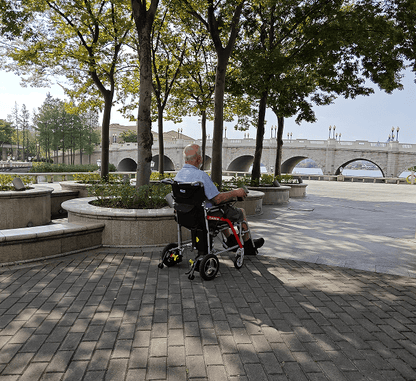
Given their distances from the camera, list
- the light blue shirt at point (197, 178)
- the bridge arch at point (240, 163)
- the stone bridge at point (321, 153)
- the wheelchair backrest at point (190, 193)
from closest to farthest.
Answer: the wheelchair backrest at point (190, 193)
the light blue shirt at point (197, 178)
the stone bridge at point (321, 153)
the bridge arch at point (240, 163)

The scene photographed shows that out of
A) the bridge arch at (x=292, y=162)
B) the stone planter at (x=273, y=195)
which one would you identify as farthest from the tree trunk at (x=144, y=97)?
the bridge arch at (x=292, y=162)

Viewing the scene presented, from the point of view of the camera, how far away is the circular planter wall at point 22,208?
7723 mm

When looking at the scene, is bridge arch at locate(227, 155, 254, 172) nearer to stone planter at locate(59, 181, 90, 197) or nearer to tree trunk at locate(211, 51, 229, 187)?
stone planter at locate(59, 181, 90, 197)

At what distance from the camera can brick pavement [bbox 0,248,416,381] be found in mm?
2436

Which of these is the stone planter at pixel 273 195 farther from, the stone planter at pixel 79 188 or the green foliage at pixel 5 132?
the green foliage at pixel 5 132

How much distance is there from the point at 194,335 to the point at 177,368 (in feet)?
1.59

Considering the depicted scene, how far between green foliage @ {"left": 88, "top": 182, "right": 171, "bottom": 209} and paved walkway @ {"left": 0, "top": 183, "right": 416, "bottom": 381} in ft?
5.17

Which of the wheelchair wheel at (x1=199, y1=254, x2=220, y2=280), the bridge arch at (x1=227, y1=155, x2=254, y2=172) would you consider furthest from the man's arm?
the bridge arch at (x1=227, y1=155, x2=254, y2=172)

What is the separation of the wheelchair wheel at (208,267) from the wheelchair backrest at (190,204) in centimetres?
42

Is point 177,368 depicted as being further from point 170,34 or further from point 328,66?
point 170,34

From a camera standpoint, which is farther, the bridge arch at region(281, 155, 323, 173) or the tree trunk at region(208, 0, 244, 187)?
the bridge arch at region(281, 155, 323, 173)

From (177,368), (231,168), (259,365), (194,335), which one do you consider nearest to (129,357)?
(177,368)

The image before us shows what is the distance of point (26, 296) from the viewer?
363cm

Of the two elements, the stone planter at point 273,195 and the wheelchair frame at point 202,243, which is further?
the stone planter at point 273,195
